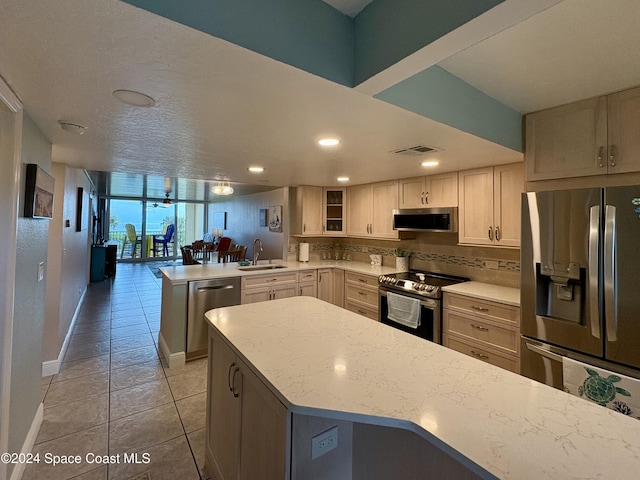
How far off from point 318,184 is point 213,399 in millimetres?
3234

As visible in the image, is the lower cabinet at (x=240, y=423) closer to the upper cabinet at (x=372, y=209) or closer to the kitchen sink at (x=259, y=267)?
the kitchen sink at (x=259, y=267)

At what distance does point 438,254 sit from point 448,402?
9.58 ft

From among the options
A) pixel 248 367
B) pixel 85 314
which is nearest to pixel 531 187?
pixel 248 367

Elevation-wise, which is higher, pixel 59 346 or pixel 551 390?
pixel 551 390

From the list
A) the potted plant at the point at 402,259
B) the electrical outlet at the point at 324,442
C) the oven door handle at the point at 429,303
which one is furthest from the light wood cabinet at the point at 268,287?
the electrical outlet at the point at 324,442

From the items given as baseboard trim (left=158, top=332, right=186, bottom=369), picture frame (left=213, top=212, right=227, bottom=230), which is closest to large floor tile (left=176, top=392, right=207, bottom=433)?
baseboard trim (left=158, top=332, right=186, bottom=369)

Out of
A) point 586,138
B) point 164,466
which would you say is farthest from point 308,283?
point 586,138

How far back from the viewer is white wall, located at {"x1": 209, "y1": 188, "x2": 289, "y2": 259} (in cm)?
556

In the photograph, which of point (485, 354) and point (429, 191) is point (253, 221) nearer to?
point (429, 191)

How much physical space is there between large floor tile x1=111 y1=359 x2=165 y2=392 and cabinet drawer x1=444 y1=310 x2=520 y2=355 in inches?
110

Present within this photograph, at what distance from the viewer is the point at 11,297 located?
4.88ft

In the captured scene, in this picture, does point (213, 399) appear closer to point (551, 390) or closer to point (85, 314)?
point (551, 390)

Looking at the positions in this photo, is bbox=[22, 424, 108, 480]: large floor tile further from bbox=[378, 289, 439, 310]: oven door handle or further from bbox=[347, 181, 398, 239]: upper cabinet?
bbox=[347, 181, 398, 239]: upper cabinet

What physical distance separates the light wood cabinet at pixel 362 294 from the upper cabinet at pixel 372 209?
64 cm
